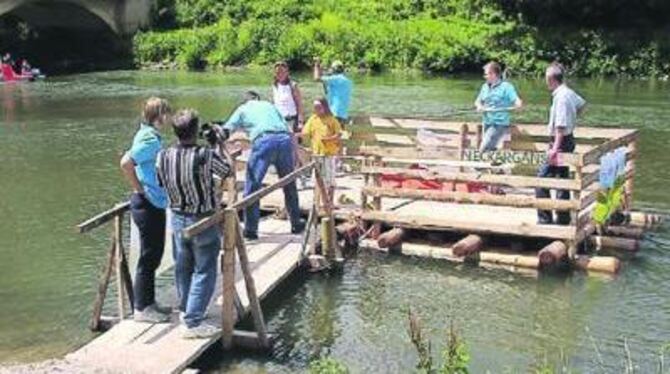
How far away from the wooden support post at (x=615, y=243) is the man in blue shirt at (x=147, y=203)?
5874 millimetres

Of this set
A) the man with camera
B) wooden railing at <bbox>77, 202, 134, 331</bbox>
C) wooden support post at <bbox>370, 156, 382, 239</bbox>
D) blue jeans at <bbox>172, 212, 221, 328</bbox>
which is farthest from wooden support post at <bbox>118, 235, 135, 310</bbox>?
wooden support post at <bbox>370, 156, 382, 239</bbox>

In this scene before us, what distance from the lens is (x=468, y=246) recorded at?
1258cm

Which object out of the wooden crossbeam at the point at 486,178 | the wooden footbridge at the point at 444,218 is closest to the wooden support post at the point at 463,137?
the wooden footbridge at the point at 444,218

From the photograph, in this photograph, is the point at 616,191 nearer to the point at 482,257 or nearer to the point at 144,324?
the point at 482,257

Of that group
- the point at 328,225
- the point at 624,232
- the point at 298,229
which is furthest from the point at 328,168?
the point at 624,232

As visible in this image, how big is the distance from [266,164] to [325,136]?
1.41 meters

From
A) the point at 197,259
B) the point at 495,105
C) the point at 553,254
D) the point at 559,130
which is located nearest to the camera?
the point at 197,259

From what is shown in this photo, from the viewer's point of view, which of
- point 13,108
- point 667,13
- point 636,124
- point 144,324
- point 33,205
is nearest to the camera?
point 144,324

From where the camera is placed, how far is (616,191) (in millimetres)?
12945

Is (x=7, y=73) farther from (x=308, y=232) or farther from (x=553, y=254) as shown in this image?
(x=553, y=254)

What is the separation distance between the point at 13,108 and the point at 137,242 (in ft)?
80.3

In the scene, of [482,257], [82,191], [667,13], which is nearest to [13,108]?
[82,191]

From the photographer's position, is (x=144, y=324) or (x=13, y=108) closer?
(x=144, y=324)

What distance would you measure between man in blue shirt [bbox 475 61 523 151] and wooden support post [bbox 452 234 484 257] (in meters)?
2.21
